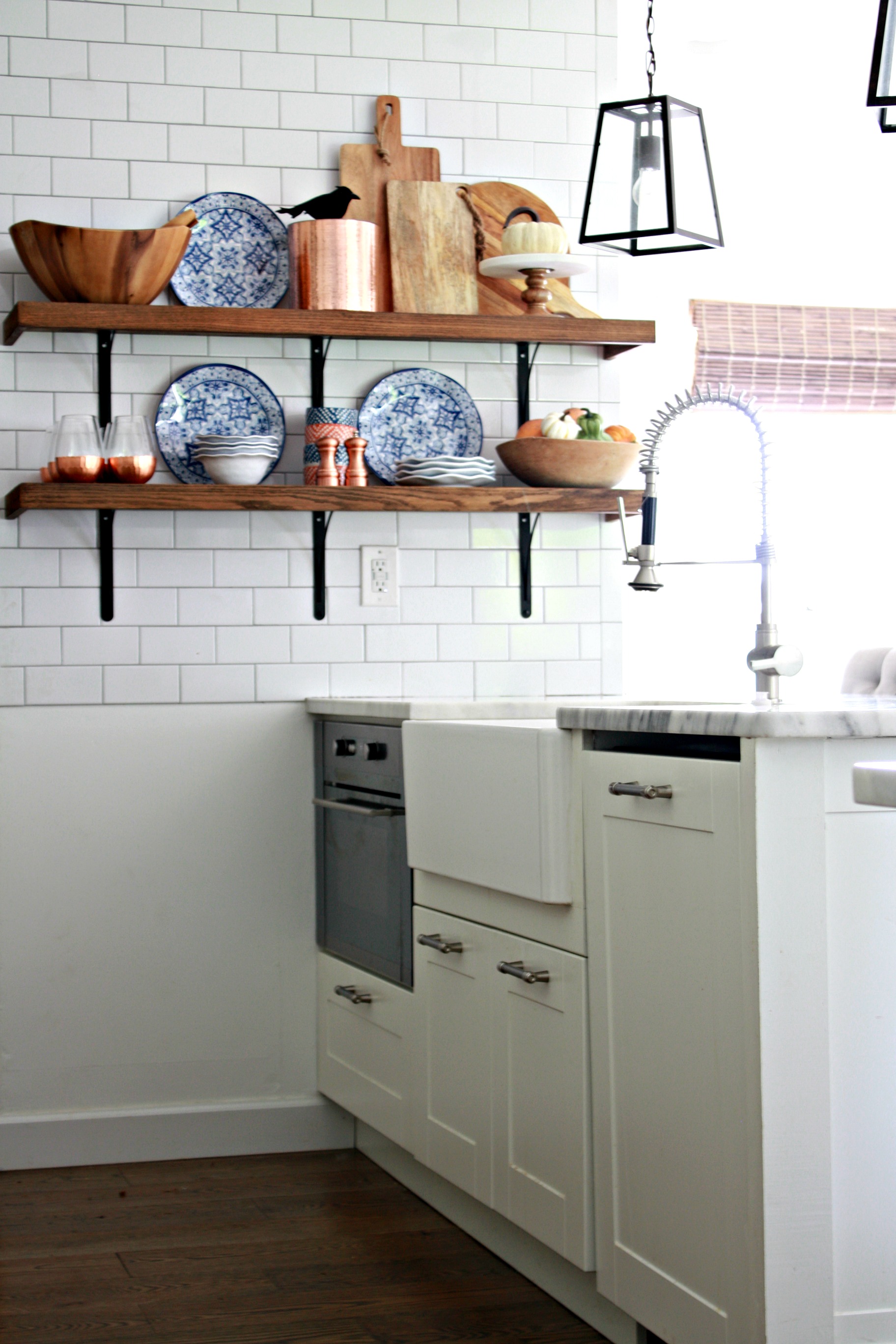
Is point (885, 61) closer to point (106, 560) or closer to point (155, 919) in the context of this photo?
point (106, 560)

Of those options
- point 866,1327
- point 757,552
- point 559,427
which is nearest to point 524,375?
point 559,427

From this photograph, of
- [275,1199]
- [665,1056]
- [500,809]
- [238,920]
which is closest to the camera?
[665,1056]

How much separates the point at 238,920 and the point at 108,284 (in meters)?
1.39

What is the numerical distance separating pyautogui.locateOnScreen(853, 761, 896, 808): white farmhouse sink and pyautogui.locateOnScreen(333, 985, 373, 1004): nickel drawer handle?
184 centimetres

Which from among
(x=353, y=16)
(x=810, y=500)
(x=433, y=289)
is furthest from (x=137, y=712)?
(x=810, y=500)

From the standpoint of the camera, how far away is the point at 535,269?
10.1 ft

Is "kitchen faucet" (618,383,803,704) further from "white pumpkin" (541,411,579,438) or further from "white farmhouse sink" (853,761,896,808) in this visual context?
"white farmhouse sink" (853,761,896,808)

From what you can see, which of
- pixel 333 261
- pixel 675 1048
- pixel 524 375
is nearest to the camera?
pixel 675 1048

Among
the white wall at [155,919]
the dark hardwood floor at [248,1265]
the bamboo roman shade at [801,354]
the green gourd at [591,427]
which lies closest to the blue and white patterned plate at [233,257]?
the green gourd at [591,427]

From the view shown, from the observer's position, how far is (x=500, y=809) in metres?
2.19

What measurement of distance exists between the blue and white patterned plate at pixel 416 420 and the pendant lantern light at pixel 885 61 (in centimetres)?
178

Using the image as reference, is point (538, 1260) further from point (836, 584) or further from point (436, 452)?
point (836, 584)

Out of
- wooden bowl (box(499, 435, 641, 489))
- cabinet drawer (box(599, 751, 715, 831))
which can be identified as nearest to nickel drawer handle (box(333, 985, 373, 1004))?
cabinet drawer (box(599, 751, 715, 831))

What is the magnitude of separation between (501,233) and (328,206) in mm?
428
